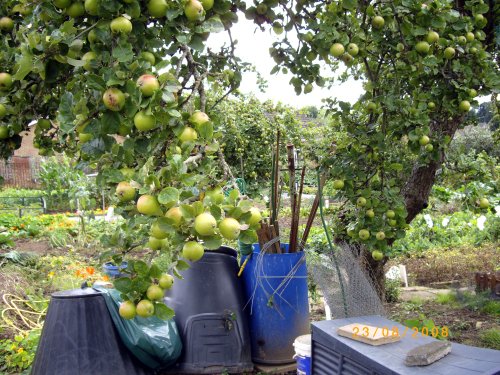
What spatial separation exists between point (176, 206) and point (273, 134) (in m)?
9.26

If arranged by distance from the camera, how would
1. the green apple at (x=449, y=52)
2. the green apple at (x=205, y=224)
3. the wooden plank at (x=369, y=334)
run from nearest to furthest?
the green apple at (x=205, y=224)
the wooden plank at (x=369, y=334)
the green apple at (x=449, y=52)

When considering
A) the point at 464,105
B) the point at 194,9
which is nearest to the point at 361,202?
the point at 464,105

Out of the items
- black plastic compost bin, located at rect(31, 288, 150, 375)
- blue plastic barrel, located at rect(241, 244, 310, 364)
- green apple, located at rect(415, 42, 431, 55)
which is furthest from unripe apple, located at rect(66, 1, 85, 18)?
blue plastic barrel, located at rect(241, 244, 310, 364)

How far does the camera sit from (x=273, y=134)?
10.2 m

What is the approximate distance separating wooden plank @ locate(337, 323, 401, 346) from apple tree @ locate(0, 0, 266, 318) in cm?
106

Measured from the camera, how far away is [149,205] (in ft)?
3.52

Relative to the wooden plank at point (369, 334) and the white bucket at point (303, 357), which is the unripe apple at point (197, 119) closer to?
the wooden plank at point (369, 334)

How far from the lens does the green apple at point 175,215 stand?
1054 millimetres

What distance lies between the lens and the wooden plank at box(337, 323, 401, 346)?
1.95 metres

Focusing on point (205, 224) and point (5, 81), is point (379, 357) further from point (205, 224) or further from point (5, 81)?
point (5, 81)

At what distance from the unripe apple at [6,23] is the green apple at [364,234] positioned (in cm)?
197

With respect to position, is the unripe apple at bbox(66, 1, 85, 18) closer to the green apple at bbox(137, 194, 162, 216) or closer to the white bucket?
the green apple at bbox(137, 194, 162, 216)

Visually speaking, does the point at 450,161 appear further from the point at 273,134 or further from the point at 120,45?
the point at 273,134

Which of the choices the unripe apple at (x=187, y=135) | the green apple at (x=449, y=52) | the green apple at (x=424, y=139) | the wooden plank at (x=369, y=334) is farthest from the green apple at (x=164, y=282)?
the green apple at (x=449, y=52)
